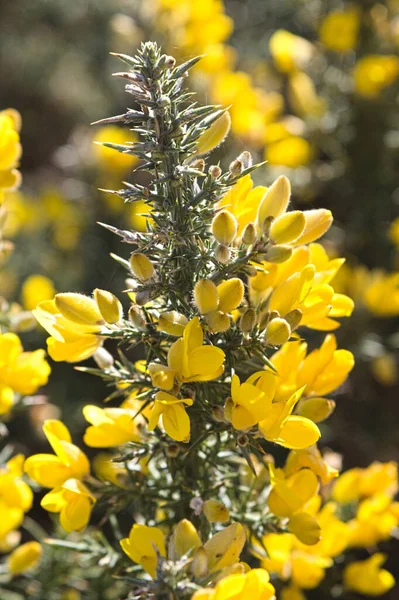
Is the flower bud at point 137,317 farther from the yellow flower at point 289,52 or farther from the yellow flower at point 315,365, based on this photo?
the yellow flower at point 289,52

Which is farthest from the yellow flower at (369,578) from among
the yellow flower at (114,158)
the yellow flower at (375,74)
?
the yellow flower at (114,158)

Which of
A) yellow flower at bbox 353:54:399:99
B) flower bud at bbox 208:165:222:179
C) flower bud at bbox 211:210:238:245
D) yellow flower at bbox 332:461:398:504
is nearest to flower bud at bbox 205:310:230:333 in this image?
flower bud at bbox 211:210:238:245

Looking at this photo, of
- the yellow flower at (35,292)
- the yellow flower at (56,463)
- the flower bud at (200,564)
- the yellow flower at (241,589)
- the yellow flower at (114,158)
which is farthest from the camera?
the yellow flower at (114,158)

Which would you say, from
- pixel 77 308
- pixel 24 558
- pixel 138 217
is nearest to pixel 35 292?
pixel 138 217

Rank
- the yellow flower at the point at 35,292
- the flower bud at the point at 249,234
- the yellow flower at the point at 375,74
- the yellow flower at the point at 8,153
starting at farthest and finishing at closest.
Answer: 1. the yellow flower at the point at 375,74
2. the yellow flower at the point at 35,292
3. the yellow flower at the point at 8,153
4. the flower bud at the point at 249,234

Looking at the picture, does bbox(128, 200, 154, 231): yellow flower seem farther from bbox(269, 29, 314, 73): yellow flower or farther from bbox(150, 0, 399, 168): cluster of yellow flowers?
bbox(269, 29, 314, 73): yellow flower

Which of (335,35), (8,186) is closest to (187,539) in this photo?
(8,186)

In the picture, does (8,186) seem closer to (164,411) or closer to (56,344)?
(56,344)
